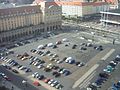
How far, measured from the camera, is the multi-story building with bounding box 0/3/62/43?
244ft

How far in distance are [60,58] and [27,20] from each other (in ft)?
84.7

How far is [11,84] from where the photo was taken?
46156 millimetres

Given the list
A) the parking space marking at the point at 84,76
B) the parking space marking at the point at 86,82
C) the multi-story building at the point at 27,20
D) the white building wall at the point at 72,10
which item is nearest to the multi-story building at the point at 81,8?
the white building wall at the point at 72,10

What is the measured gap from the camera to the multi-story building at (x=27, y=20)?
7443cm

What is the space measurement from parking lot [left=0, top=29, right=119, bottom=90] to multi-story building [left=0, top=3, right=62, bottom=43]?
7083 mm

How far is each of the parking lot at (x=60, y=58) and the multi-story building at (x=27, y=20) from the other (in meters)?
7.08

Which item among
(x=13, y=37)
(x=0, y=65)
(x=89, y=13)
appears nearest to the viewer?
(x=0, y=65)

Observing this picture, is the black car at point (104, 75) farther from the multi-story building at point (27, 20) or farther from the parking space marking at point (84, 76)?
the multi-story building at point (27, 20)

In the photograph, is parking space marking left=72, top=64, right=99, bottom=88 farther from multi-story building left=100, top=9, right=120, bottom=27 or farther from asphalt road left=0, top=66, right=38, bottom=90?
multi-story building left=100, top=9, right=120, bottom=27

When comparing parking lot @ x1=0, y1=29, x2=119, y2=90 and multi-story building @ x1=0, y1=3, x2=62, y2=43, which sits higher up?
multi-story building @ x1=0, y1=3, x2=62, y2=43

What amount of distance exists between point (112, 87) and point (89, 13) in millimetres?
66555

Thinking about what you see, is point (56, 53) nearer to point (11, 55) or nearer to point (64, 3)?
point (11, 55)

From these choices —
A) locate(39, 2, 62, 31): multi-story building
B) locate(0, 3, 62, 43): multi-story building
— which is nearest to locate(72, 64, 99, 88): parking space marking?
locate(0, 3, 62, 43): multi-story building

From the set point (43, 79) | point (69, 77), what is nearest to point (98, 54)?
point (69, 77)
